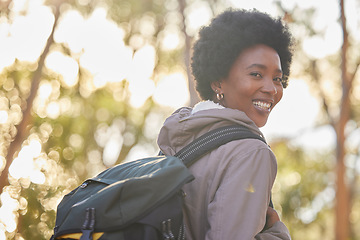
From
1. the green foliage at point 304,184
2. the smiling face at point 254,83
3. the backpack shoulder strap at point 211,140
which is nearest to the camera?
the backpack shoulder strap at point 211,140

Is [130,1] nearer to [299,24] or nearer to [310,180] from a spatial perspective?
[299,24]

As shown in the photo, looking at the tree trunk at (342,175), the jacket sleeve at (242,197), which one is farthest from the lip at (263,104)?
the tree trunk at (342,175)

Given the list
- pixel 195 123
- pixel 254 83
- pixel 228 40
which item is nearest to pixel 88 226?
pixel 195 123

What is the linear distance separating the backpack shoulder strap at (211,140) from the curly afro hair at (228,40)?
1.63 ft

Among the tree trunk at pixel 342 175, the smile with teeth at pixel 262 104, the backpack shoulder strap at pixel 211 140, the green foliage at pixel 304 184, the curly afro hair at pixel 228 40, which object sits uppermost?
the curly afro hair at pixel 228 40

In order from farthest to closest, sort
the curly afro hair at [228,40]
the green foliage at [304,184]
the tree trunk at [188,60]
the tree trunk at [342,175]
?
the green foliage at [304,184]
the tree trunk at [342,175]
the tree trunk at [188,60]
the curly afro hair at [228,40]

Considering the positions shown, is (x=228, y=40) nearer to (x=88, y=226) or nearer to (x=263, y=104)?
(x=263, y=104)

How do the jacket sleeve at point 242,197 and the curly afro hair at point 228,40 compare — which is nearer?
the jacket sleeve at point 242,197

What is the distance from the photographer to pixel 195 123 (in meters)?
2.05

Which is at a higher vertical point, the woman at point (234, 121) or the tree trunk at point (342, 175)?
the woman at point (234, 121)

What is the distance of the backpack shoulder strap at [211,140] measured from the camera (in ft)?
6.36

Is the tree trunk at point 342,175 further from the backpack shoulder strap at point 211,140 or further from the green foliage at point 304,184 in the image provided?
the backpack shoulder strap at point 211,140

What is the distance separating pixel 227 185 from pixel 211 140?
9.1 inches

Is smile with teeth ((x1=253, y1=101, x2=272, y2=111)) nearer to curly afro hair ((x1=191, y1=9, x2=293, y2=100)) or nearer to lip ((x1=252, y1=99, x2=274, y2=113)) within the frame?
lip ((x1=252, y1=99, x2=274, y2=113))
